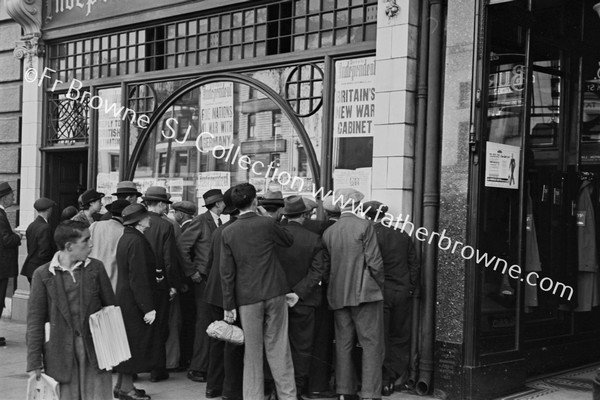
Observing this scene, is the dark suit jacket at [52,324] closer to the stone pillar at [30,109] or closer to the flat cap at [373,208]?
the flat cap at [373,208]

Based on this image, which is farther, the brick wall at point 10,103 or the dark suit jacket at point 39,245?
the brick wall at point 10,103

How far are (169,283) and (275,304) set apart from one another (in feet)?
5.76

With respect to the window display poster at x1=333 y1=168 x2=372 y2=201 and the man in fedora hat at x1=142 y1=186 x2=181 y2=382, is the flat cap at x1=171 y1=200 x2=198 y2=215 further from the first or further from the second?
the window display poster at x1=333 y1=168 x2=372 y2=201

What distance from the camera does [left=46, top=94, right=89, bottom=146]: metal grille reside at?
500 inches

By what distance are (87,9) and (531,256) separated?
7852mm

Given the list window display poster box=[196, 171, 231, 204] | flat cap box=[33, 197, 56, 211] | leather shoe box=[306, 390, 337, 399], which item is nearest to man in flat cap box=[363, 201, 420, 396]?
leather shoe box=[306, 390, 337, 399]

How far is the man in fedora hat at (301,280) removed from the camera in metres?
7.77

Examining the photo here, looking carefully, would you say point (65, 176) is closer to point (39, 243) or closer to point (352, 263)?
point (39, 243)

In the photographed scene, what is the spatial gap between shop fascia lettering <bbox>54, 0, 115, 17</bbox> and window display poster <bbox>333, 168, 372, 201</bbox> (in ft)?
17.4

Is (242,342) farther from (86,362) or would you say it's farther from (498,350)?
(498,350)

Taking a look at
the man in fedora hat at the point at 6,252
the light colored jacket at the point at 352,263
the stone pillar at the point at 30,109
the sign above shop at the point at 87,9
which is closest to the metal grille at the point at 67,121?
the stone pillar at the point at 30,109

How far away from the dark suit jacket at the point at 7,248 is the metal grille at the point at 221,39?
3036 millimetres

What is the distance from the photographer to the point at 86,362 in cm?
550

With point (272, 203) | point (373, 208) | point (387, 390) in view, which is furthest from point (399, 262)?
point (272, 203)
